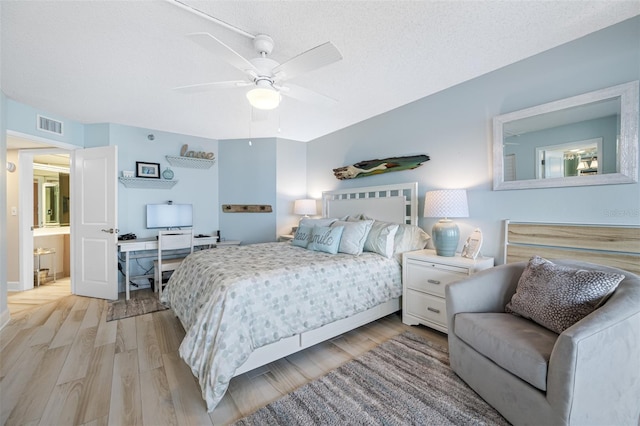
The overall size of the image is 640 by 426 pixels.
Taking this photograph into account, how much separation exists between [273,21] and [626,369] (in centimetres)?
276

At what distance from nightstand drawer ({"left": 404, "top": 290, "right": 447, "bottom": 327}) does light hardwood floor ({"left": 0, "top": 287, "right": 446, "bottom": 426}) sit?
0.16 meters

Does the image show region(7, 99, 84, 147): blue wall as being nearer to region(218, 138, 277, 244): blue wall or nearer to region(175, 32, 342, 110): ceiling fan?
region(218, 138, 277, 244): blue wall

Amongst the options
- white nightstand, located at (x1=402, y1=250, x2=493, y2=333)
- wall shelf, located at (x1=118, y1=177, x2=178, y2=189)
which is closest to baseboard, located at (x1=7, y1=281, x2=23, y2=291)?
wall shelf, located at (x1=118, y1=177, x2=178, y2=189)

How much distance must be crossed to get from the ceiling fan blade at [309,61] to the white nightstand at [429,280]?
74.3 inches

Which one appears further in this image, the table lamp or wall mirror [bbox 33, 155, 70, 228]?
wall mirror [bbox 33, 155, 70, 228]

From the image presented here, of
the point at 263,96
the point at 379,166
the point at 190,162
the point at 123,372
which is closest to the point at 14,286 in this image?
the point at 190,162

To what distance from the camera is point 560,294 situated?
1466mm

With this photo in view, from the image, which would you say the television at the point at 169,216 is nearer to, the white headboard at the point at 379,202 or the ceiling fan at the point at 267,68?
the white headboard at the point at 379,202

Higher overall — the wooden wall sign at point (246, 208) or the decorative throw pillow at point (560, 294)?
the wooden wall sign at point (246, 208)

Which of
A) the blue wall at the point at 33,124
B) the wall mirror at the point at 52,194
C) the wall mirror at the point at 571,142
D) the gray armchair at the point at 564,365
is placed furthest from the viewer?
the wall mirror at the point at 52,194

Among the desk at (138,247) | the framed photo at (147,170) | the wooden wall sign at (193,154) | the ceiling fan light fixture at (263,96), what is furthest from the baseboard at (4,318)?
the ceiling fan light fixture at (263,96)

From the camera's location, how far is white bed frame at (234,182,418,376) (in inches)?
75.2

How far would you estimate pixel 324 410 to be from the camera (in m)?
1.54

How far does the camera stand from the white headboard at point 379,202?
3.11m
